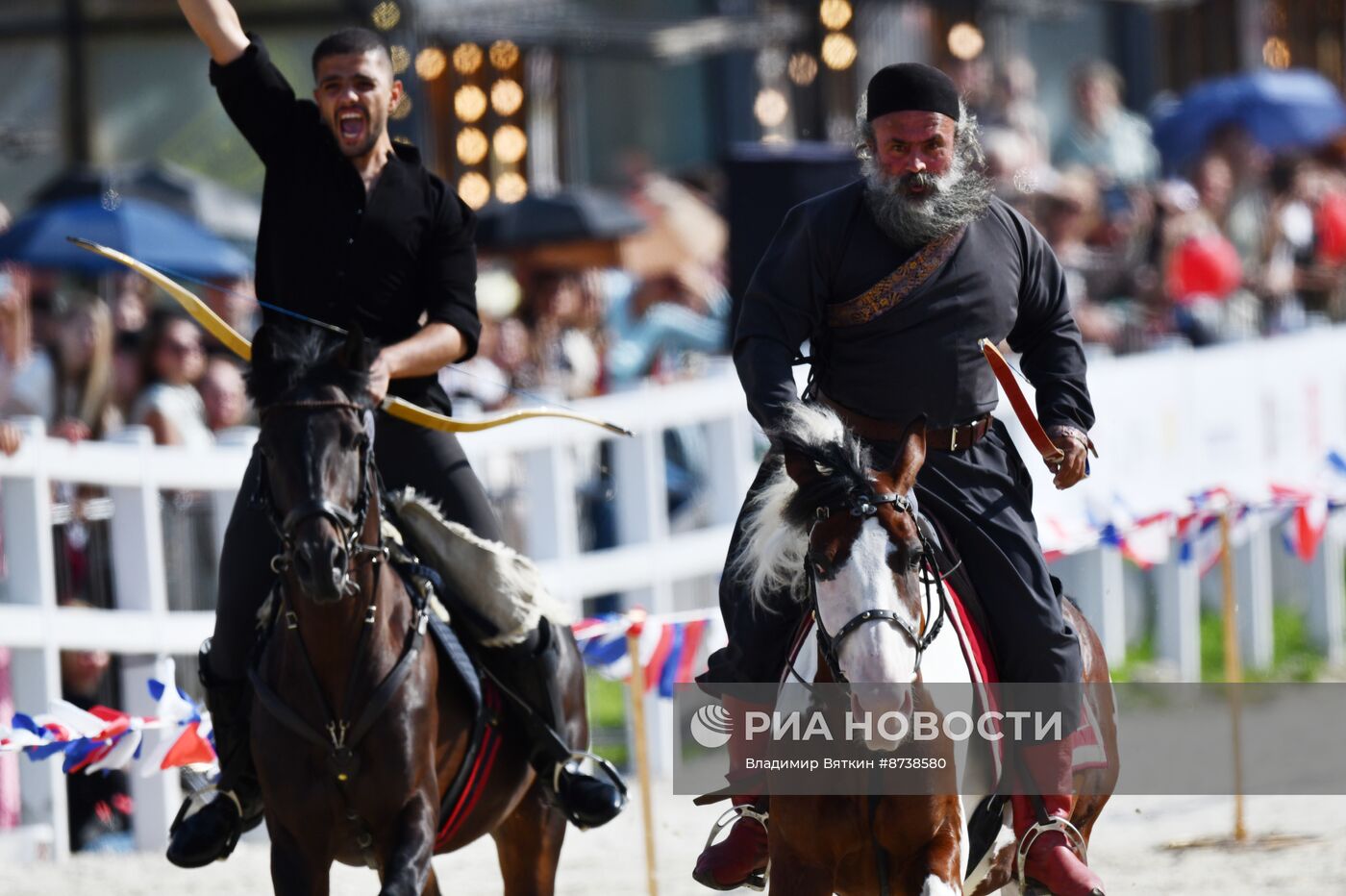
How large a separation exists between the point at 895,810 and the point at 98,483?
188 inches

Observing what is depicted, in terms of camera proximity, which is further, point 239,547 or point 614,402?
point 614,402

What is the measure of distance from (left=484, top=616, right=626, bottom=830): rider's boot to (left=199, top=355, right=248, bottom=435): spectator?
392cm

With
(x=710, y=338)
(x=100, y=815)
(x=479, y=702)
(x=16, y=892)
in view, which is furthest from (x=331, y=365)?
(x=710, y=338)

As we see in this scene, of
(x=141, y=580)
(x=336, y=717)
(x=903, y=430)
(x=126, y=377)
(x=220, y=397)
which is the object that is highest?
(x=126, y=377)

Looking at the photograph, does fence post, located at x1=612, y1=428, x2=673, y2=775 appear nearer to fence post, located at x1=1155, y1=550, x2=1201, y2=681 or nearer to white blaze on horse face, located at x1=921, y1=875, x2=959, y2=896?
fence post, located at x1=1155, y1=550, x2=1201, y2=681

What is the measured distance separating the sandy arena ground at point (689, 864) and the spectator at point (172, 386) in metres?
1.83

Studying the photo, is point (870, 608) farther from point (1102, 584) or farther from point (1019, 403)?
point (1102, 584)

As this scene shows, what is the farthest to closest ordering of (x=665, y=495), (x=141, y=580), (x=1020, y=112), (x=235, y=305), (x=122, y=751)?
(x=1020, y=112) < (x=235, y=305) < (x=665, y=495) < (x=141, y=580) < (x=122, y=751)

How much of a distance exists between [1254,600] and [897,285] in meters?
9.09

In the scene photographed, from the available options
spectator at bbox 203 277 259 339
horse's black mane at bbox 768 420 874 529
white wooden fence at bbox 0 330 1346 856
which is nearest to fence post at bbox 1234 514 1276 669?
white wooden fence at bbox 0 330 1346 856

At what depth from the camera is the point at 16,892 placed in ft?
27.9

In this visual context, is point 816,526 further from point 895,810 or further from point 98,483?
point 98,483

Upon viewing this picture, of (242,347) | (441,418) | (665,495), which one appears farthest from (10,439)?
(665,495)

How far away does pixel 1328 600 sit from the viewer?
48.6 feet
